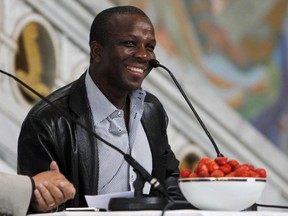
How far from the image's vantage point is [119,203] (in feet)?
10.9

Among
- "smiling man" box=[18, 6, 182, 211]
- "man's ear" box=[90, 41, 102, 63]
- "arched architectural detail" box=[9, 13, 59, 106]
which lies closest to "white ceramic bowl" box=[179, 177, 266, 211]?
"smiling man" box=[18, 6, 182, 211]

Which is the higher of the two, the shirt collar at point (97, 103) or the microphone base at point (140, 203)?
the shirt collar at point (97, 103)

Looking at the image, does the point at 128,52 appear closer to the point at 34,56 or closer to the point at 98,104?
the point at 98,104

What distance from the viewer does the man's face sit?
4047mm

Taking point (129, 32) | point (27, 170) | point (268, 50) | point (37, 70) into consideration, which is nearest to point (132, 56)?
point (129, 32)

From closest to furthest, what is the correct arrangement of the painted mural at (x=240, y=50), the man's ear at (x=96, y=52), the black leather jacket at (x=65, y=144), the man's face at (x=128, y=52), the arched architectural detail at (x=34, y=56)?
1. the black leather jacket at (x=65, y=144)
2. the man's face at (x=128, y=52)
3. the man's ear at (x=96, y=52)
4. the arched architectural detail at (x=34, y=56)
5. the painted mural at (x=240, y=50)

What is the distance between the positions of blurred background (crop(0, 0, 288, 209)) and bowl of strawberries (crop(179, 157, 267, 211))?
150 inches

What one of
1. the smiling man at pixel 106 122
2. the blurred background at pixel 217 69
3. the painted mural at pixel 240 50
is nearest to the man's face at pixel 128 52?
the smiling man at pixel 106 122

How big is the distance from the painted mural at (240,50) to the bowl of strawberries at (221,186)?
5111 millimetres

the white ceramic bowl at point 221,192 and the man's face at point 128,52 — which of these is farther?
the man's face at point 128,52

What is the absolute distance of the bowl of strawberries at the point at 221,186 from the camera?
3277mm

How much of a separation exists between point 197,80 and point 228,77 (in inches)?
15.0

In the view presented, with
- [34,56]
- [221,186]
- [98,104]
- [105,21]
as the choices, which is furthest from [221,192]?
[34,56]

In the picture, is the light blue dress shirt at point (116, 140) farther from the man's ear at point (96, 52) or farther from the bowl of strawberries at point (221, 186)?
the bowl of strawberries at point (221, 186)
